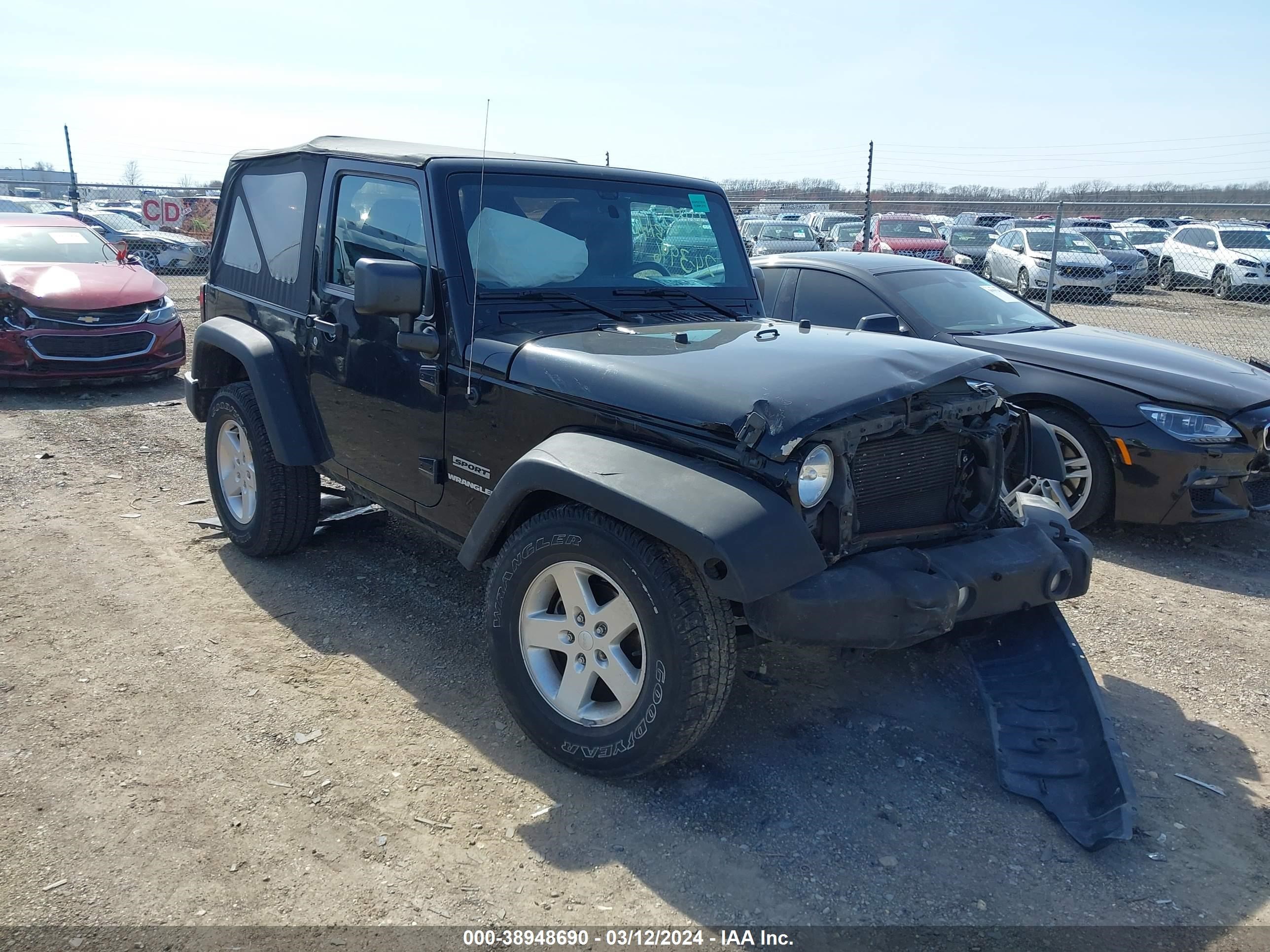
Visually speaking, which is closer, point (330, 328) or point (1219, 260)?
point (330, 328)

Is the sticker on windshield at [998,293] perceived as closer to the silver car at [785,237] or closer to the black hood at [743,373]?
the black hood at [743,373]

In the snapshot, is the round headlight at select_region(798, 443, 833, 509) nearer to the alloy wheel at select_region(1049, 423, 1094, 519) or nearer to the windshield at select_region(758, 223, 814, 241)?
the alloy wheel at select_region(1049, 423, 1094, 519)

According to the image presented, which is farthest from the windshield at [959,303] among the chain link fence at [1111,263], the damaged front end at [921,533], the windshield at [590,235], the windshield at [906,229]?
the windshield at [906,229]

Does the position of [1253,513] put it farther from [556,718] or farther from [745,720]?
[556,718]

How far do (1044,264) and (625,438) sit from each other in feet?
54.8

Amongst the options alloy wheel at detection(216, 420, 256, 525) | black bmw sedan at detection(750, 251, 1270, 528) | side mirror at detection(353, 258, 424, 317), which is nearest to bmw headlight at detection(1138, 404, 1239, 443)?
black bmw sedan at detection(750, 251, 1270, 528)

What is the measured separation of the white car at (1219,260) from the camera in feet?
62.6

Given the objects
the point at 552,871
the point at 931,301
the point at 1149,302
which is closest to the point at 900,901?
the point at 552,871

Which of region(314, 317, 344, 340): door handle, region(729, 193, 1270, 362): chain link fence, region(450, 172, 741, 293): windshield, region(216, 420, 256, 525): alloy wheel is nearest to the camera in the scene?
region(450, 172, 741, 293): windshield

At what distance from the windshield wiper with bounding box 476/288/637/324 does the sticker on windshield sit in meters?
3.93

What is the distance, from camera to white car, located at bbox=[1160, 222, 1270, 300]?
19.1 metres

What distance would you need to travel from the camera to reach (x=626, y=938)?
98.7 inches

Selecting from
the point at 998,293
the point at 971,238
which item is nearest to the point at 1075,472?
the point at 998,293

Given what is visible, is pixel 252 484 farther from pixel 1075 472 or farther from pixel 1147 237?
pixel 1147 237
